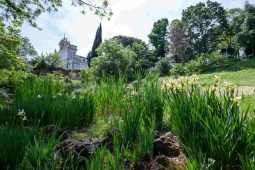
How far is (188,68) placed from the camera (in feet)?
77.4

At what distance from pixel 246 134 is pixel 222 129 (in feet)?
0.58

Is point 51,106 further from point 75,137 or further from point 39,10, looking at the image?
point 39,10

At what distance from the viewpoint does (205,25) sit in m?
41.1

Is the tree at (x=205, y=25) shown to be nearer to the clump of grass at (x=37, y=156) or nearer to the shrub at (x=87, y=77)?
the shrub at (x=87, y=77)

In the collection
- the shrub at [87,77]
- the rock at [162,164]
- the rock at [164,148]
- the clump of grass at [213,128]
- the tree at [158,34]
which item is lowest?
the rock at [162,164]

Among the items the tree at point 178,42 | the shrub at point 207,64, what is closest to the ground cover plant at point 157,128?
the shrub at point 207,64

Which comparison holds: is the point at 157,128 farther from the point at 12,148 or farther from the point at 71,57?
the point at 71,57

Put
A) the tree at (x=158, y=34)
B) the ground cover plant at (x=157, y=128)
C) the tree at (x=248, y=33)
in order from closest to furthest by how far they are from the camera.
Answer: the ground cover plant at (x=157, y=128) → the tree at (x=248, y=33) → the tree at (x=158, y=34)

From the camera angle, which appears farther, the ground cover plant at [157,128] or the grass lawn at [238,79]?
the grass lawn at [238,79]

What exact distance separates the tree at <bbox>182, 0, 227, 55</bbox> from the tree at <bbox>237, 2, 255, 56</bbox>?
7.73m

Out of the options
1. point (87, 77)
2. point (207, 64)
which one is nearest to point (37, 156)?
point (87, 77)

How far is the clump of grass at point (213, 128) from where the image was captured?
2355 millimetres

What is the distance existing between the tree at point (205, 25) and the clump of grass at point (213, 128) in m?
→ 37.5

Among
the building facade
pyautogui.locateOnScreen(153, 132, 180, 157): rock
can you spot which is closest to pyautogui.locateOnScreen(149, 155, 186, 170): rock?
pyautogui.locateOnScreen(153, 132, 180, 157): rock
